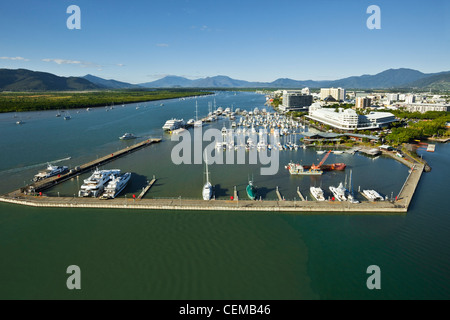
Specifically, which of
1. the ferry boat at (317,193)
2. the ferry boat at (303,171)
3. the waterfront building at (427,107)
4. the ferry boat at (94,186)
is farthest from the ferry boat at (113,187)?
the waterfront building at (427,107)

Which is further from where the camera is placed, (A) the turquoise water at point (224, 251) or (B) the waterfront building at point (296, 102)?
(B) the waterfront building at point (296, 102)

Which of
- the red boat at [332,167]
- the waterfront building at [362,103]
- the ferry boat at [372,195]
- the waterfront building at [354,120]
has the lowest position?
the ferry boat at [372,195]

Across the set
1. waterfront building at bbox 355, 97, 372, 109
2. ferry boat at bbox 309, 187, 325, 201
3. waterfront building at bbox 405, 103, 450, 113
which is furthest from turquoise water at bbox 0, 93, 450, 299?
waterfront building at bbox 355, 97, 372, 109

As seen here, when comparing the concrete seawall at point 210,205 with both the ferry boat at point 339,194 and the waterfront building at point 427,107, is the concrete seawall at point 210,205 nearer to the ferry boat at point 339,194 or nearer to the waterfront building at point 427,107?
the ferry boat at point 339,194

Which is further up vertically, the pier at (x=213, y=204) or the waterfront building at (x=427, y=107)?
the waterfront building at (x=427, y=107)

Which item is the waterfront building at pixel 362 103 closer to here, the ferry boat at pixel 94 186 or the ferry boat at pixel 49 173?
the ferry boat at pixel 94 186

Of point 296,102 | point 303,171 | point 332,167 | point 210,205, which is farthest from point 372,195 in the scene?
point 296,102

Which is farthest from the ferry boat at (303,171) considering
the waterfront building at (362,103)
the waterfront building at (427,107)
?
the waterfront building at (362,103)

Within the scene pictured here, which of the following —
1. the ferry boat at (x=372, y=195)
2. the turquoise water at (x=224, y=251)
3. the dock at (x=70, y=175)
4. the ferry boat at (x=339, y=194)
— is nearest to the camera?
the turquoise water at (x=224, y=251)

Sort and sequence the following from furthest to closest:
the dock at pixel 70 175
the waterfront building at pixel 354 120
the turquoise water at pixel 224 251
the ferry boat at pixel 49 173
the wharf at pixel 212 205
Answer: the waterfront building at pixel 354 120 < the ferry boat at pixel 49 173 < the dock at pixel 70 175 < the wharf at pixel 212 205 < the turquoise water at pixel 224 251

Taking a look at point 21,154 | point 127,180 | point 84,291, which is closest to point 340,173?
point 127,180
